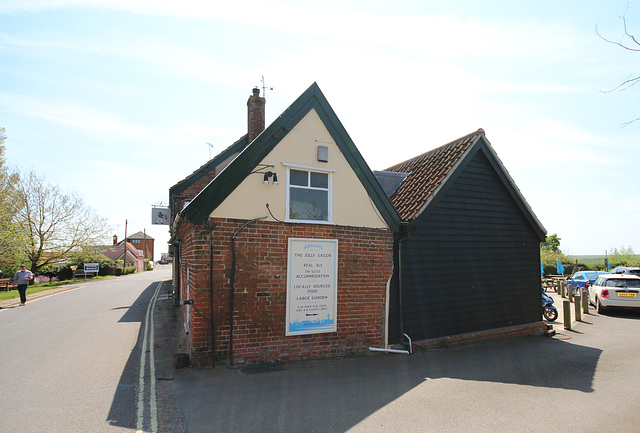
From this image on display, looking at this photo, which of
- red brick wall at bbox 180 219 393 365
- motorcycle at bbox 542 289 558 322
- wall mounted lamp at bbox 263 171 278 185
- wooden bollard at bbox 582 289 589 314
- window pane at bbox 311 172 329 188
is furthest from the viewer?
wooden bollard at bbox 582 289 589 314

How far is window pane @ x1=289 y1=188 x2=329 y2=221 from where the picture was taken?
8.05 metres

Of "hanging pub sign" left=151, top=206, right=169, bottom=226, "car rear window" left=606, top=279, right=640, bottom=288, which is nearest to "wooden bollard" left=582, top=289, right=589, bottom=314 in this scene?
"car rear window" left=606, top=279, right=640, bottom=288

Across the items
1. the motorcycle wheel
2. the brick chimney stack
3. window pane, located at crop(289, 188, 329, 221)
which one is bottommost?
the motorcycle wheel

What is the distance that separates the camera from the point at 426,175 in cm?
1070

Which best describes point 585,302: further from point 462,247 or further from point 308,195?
point 308,195

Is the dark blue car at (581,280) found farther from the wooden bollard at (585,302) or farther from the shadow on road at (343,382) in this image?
the shadow on road at (343,382)

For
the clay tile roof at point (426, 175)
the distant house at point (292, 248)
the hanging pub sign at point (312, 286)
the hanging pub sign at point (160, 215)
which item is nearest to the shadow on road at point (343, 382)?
the distant house at point (292, 248)

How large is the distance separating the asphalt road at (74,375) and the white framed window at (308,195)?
13.8 ft

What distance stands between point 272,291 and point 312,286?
0.90 metres

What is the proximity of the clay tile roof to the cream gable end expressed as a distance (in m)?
1.30

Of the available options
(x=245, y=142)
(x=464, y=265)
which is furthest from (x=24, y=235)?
(x=464, y=265)

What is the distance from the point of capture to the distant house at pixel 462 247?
9.23 metres

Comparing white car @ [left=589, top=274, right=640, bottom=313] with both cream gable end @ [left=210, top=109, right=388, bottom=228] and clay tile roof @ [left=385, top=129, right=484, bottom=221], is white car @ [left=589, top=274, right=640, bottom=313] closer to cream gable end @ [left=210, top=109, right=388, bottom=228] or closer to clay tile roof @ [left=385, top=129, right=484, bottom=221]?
clay tile roof @ [left=385, top=129, right=484, bottom=221]

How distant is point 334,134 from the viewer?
8.55 m
